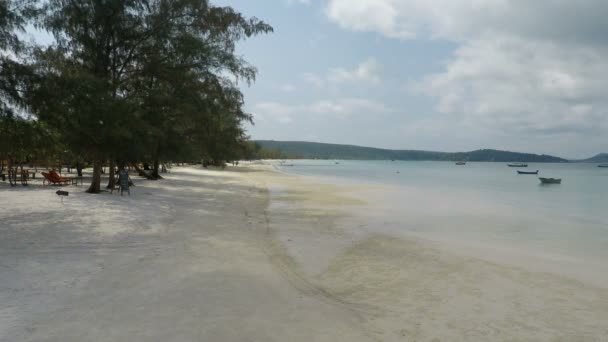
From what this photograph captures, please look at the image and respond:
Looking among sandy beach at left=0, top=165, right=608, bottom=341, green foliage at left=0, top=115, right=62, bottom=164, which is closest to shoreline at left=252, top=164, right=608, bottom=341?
sandy beach at left=0, top=165, right=608, bottom=341

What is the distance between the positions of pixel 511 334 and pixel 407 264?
3.53 meters

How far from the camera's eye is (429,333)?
16.1 ft

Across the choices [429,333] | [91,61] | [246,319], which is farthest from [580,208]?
[91,61]

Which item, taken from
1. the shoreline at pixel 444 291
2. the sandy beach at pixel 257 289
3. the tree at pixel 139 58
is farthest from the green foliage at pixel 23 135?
the shoreline at pixel 444 291

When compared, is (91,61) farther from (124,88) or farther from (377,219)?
(377,219)

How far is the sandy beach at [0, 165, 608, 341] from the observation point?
15.3ft

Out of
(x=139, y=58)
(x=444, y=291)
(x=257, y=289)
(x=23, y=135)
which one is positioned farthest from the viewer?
Answer: (x=139, y=58)

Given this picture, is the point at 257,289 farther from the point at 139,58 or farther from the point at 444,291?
the point at 139,58

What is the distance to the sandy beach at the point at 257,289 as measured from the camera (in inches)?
184

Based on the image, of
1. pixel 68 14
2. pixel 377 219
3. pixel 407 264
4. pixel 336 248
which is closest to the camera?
pixel 407 264

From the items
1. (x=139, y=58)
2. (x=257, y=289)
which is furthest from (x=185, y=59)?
(x=257, y=289)

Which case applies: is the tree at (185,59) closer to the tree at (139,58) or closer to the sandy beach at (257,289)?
the tree at (139,58)

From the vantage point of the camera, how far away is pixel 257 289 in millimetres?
6102

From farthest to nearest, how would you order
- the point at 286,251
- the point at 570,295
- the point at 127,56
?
the point at 127,56, the point at 286,251, the point at 570,295
